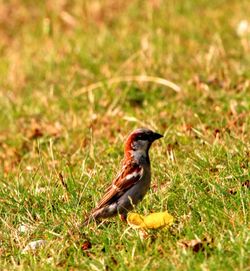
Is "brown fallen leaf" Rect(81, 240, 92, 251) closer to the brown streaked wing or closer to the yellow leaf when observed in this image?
the yellow leaf

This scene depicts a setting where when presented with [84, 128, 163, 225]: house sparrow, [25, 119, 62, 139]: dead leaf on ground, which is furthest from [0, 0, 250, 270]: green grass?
[84, 128, 163, 225]: house sparrow

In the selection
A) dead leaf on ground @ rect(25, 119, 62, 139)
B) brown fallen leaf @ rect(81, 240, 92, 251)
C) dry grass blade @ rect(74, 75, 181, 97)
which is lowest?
dead leaf on ground @ rect(25, 119, 62, 139)

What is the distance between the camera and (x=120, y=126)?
8.52m

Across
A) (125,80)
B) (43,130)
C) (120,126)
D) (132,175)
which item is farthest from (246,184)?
(125,80)

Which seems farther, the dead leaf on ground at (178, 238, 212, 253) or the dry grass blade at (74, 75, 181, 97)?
the dry grass blade at (74, 75, 181, 97)

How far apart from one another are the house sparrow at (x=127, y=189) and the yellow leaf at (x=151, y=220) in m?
0.41

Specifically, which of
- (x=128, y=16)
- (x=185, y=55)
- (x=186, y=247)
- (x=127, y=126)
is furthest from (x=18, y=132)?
(x=186, y=247)

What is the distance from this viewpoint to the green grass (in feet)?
17.4

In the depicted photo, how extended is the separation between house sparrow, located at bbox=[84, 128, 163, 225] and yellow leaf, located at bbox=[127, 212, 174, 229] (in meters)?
0.41

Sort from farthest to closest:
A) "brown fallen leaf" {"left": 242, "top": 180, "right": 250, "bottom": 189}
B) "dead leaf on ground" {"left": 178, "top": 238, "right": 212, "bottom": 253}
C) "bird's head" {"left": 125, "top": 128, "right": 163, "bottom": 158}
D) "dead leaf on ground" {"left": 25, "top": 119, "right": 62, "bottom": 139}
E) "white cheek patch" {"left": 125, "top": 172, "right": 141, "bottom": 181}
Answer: "dead leaf on ground" {"left": 25, "top": 119, "right": 62, "bottom": 139}
"bird's head" {"left": 125, "top": 128, "right": 163, "bottom": 158}
"white cheek patch" {"left": 125, "top": 172, "right": 141, "bottom": 181}
"brown fallen leaf" {"left": 242, "top": 180, "right": 250, "bottom": 189}
"dead leaf on ground" {"left": 178, "top": 238, "right": 212, "bottom": 253}

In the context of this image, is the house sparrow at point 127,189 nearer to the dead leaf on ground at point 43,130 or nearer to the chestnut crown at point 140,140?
the chestnut crown at point 140,140

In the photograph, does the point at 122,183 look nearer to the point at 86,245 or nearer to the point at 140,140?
the point at 140,140

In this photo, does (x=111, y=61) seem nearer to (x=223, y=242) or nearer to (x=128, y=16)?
(x=128, y=16)

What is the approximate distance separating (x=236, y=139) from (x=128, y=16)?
17.8ft
